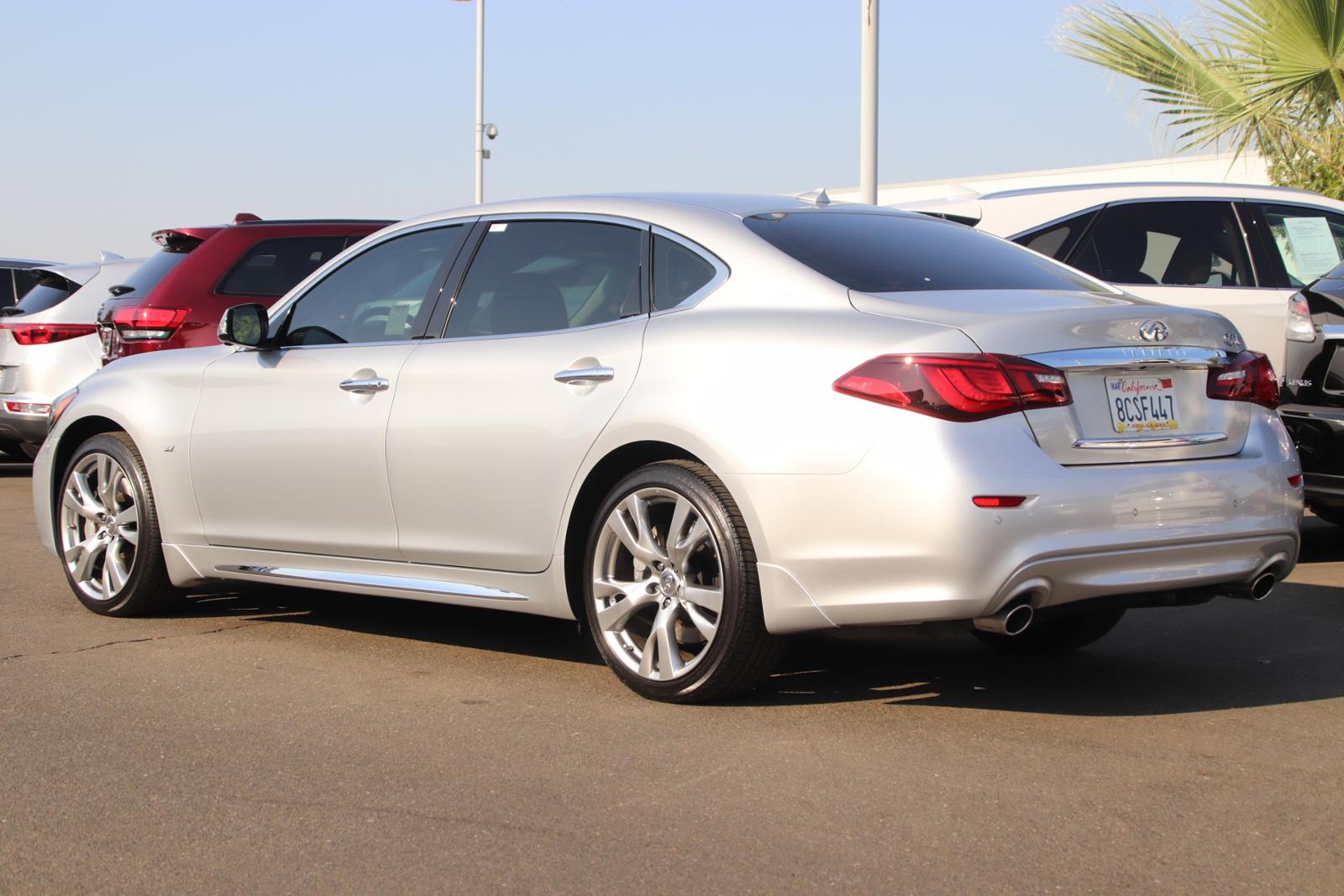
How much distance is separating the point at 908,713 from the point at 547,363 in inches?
62.8

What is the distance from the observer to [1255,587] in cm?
493

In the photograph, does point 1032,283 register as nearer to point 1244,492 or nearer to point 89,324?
point 1244,492

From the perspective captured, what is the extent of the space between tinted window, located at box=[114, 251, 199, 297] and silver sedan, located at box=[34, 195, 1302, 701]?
12.7ft

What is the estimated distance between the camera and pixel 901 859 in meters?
3.57

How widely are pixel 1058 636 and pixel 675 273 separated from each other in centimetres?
196

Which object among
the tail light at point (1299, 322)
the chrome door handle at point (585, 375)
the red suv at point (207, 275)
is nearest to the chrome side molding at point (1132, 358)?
the chrome door handle at point (585, 375)

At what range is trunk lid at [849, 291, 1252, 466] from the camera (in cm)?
453

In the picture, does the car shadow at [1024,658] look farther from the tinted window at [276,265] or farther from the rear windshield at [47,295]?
the rear windshield at [47,295]

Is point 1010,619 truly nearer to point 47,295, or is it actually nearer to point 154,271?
point 154,271

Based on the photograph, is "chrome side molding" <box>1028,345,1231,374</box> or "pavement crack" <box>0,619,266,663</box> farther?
"pavement crack" <box>0,619,266,663</box>

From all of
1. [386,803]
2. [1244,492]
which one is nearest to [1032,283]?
[1244,492]

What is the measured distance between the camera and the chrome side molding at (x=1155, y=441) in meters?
4.55

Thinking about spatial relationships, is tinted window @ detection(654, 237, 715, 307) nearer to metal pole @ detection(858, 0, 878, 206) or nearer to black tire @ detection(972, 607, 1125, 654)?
black tire @ detection(972, 607, 1125, 654)

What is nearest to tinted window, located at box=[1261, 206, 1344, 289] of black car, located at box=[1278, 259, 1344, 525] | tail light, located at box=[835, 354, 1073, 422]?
black car, located at box=[1278, 259, 1344, 525]
